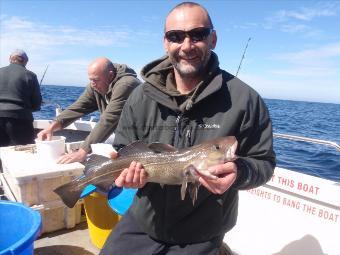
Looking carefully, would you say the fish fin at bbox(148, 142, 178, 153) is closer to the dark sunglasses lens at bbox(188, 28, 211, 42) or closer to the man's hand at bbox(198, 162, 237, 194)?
the man's hand at bbox(198, 162, 237, 194)

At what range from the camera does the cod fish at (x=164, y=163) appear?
2.83 metres

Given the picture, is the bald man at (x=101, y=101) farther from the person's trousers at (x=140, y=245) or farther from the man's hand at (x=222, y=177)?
the man's hand at (x=222, y=177)

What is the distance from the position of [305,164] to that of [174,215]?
10.8 metres

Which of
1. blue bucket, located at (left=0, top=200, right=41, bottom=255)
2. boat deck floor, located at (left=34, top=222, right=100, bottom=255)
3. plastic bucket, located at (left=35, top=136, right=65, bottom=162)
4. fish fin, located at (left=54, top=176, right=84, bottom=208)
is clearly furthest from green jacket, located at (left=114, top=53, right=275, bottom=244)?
plastic bucket, located at (left=35, top=136, right=65, bottom=162)

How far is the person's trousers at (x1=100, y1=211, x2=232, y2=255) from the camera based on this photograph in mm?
3113

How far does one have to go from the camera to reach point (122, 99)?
5957mm

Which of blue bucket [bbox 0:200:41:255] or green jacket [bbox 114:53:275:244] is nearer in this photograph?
green jacket [bbox 114:53:275:244]

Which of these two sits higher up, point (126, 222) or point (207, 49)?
point (207, 49)

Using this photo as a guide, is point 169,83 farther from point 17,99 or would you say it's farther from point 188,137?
point 17,99

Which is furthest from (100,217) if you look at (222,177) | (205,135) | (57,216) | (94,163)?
(222,177)

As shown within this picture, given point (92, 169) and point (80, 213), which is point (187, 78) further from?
point (80, 213)

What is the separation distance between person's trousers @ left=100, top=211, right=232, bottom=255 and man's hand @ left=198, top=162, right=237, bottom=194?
28.1 inches

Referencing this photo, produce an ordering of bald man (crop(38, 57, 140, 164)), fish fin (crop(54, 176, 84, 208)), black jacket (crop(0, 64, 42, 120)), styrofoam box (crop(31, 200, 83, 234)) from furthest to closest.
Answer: black jacket (crop(0, 64, 42, 120)) < bald man (crop(38, 57, 140, 164)) < styrofoam box (crop(31, 200, 83, 234)) < fish fin (crop(54, 176, 84, 208))

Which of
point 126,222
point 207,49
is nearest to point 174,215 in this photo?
point 126,222
